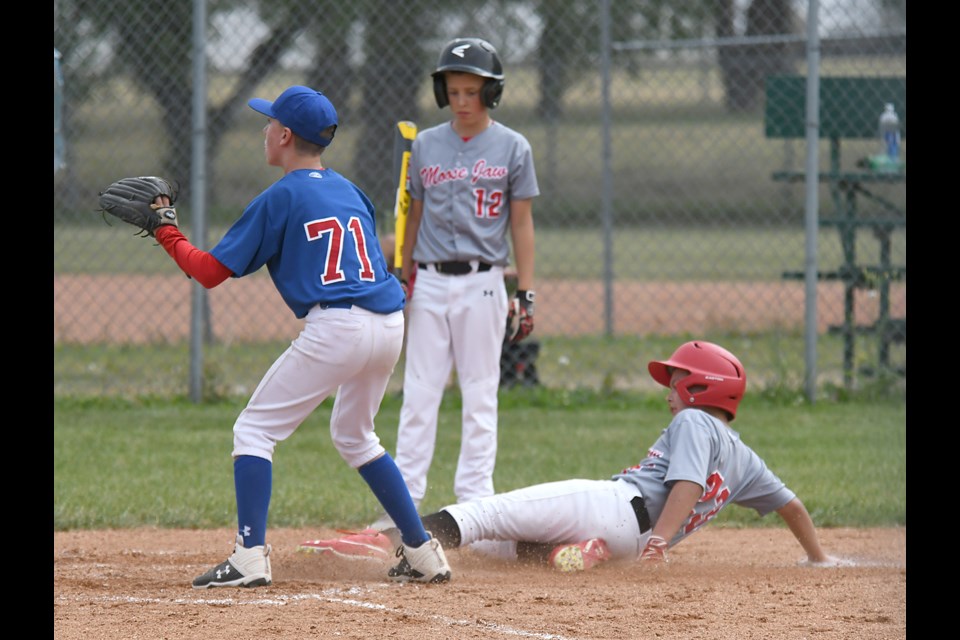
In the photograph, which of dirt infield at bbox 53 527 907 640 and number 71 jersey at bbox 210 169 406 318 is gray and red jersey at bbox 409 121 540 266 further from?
dirt infield at bbox 53 527 907 640

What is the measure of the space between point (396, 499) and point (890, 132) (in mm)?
5554

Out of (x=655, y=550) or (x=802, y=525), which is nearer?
(x=655, y=550)

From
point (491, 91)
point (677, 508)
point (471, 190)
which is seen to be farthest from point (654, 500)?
point (491, 91)

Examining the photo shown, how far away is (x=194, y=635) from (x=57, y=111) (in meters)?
4.16

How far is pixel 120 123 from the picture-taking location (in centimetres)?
1047

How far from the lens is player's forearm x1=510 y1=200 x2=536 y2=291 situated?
5449 mm

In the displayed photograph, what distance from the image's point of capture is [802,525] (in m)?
4.86

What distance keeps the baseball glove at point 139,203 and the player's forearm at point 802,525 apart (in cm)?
244

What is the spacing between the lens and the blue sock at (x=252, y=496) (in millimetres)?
4293

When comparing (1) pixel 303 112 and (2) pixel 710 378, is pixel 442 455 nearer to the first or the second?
(2) pixel 710 378

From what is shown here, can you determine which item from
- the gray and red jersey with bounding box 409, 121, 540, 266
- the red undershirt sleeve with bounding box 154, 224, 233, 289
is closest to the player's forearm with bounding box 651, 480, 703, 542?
the gray and red jersey with bounding box 409, 121, 540, 266

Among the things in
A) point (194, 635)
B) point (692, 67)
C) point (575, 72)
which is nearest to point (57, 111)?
point (194, 635)

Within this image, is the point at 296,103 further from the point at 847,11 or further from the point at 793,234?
the point at 793,234

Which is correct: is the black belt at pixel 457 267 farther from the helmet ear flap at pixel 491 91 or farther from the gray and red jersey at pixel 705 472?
the gray and red jersey at pixel 705 472
